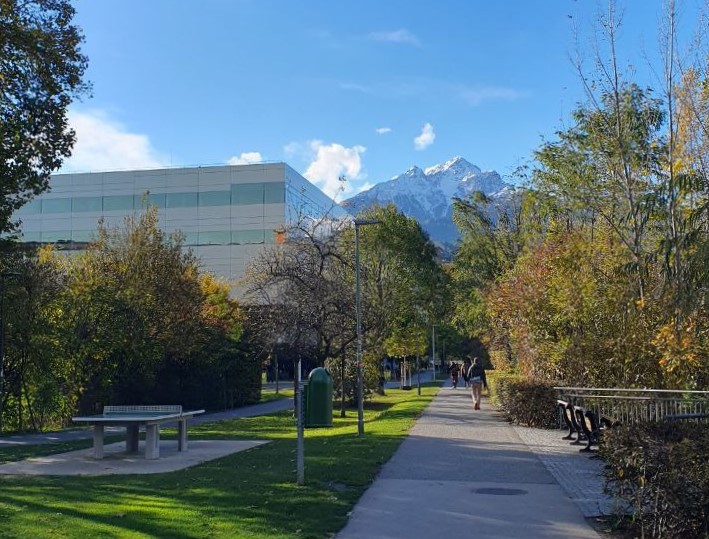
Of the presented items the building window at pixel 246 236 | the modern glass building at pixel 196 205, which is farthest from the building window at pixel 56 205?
the building window at pixel 246 236

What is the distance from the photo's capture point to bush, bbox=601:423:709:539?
6.21m

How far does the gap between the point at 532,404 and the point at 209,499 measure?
12.0 m

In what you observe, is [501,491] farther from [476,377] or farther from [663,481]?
[476,377]

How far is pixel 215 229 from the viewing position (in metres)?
56.1

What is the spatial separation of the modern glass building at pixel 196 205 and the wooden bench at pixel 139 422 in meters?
37.4

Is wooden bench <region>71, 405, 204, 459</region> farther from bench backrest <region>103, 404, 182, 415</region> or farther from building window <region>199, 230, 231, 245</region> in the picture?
building window <region>199, 230, 231, 245</region>

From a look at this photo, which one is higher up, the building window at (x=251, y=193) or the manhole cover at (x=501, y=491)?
the building window at (x=251, y=193)

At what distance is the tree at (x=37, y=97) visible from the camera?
1548 cm

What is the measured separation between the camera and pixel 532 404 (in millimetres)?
19000

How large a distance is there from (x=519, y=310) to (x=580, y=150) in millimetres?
5592

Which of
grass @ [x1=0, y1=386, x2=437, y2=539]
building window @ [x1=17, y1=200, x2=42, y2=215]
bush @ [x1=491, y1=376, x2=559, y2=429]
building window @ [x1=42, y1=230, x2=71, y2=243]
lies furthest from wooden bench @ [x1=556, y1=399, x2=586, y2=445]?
building window @ [x1=17, y1=200, x2=42, y2=215]

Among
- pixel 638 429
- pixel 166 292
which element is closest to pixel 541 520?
pixel 638 429

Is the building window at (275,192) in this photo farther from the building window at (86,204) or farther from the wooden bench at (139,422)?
the wooden bench at (139,422)

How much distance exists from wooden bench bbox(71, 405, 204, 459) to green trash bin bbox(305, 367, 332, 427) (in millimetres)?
4899
